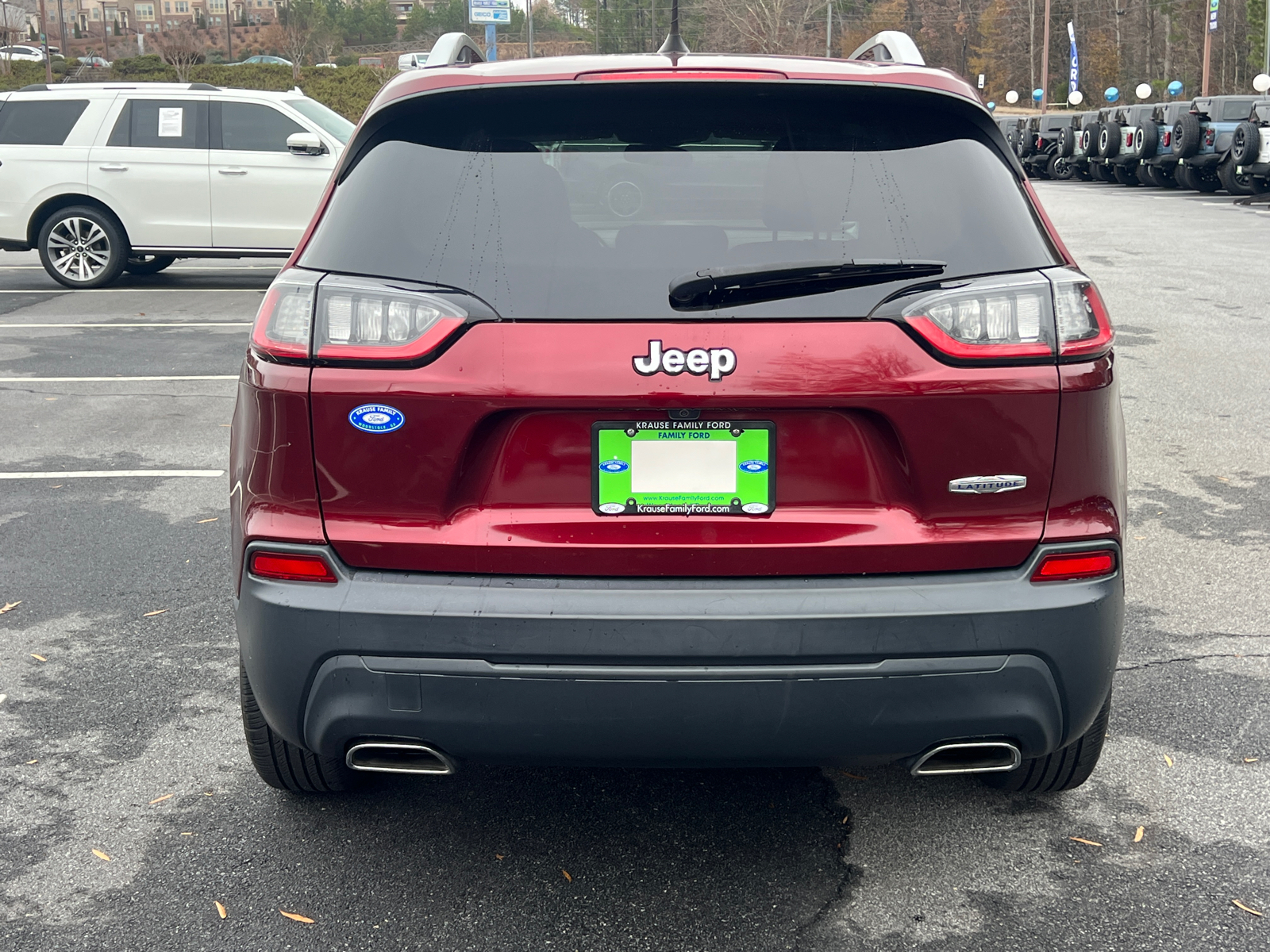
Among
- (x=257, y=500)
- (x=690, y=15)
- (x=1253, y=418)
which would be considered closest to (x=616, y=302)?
(x=257, y=500)

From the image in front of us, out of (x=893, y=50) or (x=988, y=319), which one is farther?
(x=893, y=50)

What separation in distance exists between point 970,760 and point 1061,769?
0.54 m

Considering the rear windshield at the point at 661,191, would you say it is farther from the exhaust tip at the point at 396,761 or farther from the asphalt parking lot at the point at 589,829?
the asphalt parking lot at the point at 589,829

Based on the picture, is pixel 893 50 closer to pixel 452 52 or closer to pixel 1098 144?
pixel 452 52

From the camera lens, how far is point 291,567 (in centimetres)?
250

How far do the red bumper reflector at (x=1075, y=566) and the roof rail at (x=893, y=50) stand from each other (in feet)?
3.93

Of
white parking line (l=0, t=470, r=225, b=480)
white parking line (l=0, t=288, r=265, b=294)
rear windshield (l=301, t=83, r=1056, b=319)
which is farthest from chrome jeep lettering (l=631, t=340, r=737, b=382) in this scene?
white parking line (l=0, t=288, r=265, b=294)

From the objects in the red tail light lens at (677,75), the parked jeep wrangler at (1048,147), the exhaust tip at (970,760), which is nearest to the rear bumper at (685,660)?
the exhaust tip at (970,760)

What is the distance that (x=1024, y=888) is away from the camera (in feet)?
9.14

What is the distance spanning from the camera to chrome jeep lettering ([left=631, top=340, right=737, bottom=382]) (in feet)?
7.74

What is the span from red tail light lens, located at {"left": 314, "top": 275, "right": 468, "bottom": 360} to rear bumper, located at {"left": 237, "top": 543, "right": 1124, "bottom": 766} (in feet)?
1.33

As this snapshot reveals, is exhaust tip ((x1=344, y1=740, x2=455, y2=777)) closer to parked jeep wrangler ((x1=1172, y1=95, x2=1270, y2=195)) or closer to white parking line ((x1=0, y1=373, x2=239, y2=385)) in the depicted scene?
white parking line ((x1=0, y1=373, x2=239, y2=385))

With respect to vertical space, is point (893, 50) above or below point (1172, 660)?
above

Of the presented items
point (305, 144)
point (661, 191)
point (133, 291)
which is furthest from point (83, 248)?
point (661, 191)
